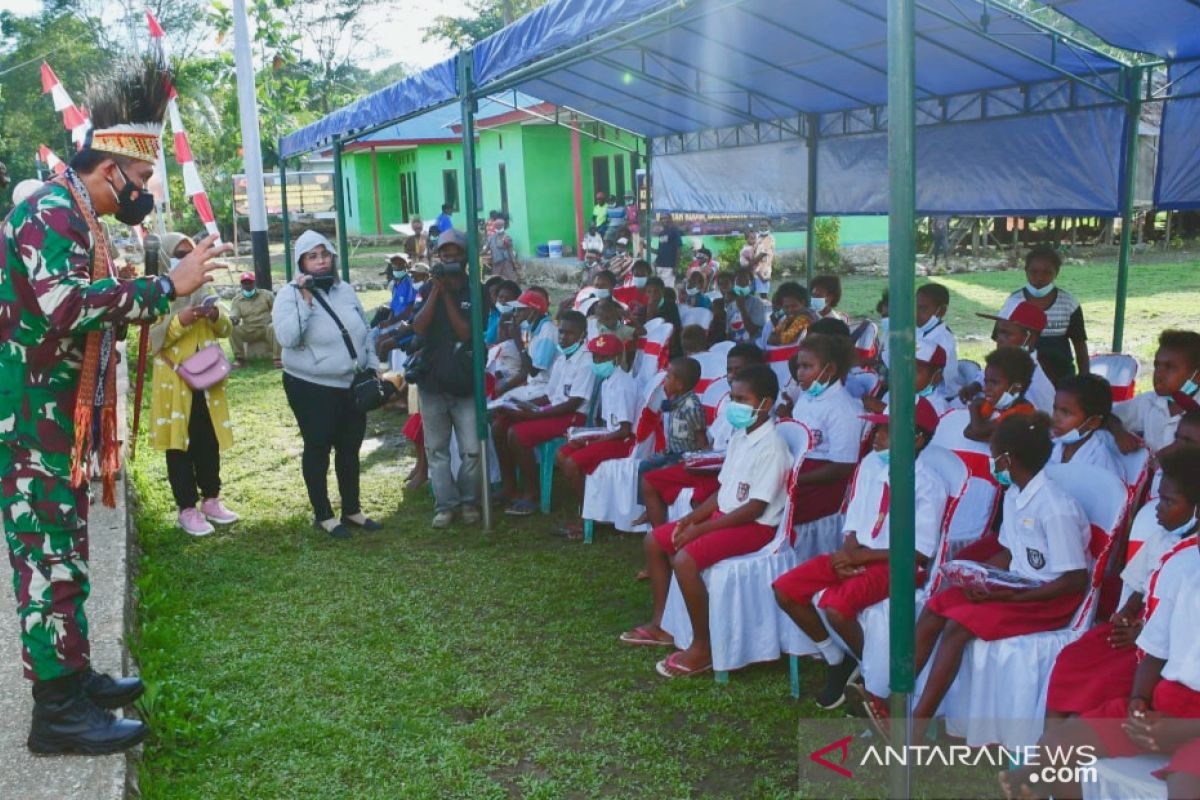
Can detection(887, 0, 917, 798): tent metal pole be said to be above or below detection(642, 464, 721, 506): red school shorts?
above

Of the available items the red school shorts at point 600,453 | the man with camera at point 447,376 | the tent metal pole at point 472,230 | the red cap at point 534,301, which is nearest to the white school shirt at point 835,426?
the red school shorts at point 600,453

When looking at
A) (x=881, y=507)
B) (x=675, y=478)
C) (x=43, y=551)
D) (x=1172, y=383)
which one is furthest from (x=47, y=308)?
(x=1172, y=383)

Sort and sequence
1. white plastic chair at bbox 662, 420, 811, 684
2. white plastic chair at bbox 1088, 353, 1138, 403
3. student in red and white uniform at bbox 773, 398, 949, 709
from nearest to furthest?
student in red and white uniform at bbox 773, 398, 949, 709, white plastic chair at bbox 662, 420, 811, 684, white plastic chair at bbox 1088, 353, 1138, 403

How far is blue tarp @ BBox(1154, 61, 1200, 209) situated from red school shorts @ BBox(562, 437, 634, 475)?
14.4 feet

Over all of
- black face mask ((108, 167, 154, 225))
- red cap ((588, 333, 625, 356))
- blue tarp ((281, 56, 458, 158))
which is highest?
blue tarp ((281, 56, 458, 158))

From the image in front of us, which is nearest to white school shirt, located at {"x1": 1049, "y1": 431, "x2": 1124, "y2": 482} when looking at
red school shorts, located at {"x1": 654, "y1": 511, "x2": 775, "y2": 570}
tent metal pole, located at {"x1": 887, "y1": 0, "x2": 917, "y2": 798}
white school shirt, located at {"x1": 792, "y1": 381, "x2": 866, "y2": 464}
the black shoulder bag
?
white school shirt, located at {"x1": 792, "y1": 381, "x2": 866, "y2": 464}

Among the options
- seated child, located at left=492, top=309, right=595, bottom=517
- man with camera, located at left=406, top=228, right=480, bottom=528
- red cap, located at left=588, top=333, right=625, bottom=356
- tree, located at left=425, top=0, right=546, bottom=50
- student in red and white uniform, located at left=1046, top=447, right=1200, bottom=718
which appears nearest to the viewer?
student in red and white uniform, located at left=1046, top=447, right=1200, bottom=718

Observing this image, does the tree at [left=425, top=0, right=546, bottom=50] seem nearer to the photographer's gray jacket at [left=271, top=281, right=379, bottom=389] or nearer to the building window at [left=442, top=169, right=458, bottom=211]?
the building window at [left=442, top=169, right=458, bottom=211]

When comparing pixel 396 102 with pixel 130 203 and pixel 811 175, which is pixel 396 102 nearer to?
pixel 130 203

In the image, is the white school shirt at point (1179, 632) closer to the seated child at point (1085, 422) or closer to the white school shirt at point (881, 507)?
the white school shirt at point (881, 507)

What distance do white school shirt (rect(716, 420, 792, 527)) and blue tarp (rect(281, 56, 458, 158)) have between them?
3.18 metres

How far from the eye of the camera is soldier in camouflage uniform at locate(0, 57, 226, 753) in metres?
3.04

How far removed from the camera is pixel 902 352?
8.60ft

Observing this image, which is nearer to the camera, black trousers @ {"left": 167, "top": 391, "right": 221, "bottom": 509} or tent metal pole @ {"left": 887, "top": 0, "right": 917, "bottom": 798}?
tent metal pole @ {"left": 887, "top": 0, "right": 917, "bottom": 798}
